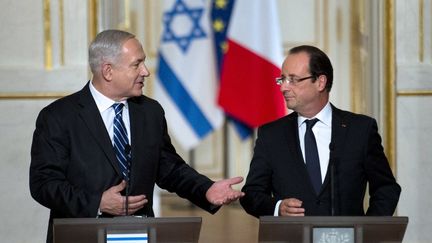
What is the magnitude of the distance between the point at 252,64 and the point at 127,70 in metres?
4.29

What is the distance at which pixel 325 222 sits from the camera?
370cm

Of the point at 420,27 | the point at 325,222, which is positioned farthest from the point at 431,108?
the point at 325,222

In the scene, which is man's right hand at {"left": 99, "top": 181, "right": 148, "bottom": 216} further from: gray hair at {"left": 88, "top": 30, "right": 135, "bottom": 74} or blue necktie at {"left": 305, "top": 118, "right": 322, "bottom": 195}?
blue necktie at {"left": 305, "top": 118, "right": 322, "bottom": 195}

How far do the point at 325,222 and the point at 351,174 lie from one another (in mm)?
789

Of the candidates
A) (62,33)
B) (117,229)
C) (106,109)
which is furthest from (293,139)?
(62,33)

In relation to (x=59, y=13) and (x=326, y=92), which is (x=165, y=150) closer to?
(x=326, y=92)

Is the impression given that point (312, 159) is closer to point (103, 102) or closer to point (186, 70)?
point (103, 102)

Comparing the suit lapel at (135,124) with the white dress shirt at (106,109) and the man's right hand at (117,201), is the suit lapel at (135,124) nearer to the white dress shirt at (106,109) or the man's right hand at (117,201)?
the white dress shirt at (106,109)

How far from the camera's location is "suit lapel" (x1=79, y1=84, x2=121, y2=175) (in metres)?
4.31

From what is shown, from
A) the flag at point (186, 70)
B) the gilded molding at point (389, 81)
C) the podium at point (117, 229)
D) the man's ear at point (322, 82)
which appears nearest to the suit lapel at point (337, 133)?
the man's ear at point (322, 82)

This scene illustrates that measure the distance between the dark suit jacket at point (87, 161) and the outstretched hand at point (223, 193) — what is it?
3.3 inches

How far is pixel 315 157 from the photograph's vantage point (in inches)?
175

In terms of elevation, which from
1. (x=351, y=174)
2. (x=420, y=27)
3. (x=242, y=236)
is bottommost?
(x=242, y=236)

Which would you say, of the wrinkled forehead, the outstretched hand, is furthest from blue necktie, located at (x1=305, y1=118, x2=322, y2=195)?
the outstretched hand
